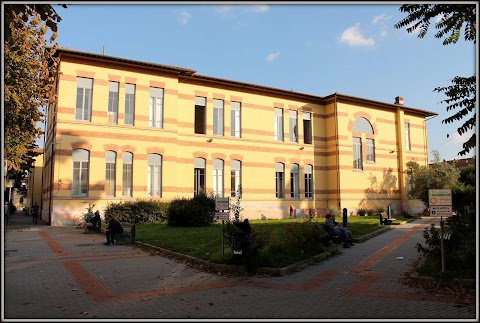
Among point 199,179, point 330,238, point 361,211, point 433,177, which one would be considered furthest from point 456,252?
point 433,177

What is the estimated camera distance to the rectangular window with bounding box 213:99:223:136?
3056cm

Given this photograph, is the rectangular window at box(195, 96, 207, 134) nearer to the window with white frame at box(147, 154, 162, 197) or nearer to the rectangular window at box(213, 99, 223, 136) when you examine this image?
the rectangular window at box(213, 99, 223, 136)

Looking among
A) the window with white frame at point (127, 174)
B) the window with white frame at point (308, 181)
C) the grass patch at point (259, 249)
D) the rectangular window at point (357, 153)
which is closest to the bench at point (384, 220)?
the window with white frame at point (308, 181)

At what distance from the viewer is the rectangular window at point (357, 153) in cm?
3597

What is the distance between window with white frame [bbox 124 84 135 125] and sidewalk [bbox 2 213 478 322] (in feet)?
50.3

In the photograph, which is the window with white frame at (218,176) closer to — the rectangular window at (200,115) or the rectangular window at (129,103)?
the rectangular window at (200,115)

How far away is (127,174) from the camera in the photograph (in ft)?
86.8

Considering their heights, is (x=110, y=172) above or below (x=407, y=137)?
below

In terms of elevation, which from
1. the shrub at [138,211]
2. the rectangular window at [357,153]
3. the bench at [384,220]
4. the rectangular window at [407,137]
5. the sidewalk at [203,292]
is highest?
the rectangular window at [407,137]

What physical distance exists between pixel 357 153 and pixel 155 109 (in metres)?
19.5

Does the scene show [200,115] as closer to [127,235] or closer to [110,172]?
[110,172]

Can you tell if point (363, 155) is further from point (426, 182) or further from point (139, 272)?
point (139, 272)

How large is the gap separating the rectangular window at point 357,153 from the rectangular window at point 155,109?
18.6m

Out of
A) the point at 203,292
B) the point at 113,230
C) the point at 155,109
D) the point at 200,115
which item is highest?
the point at 200,115
